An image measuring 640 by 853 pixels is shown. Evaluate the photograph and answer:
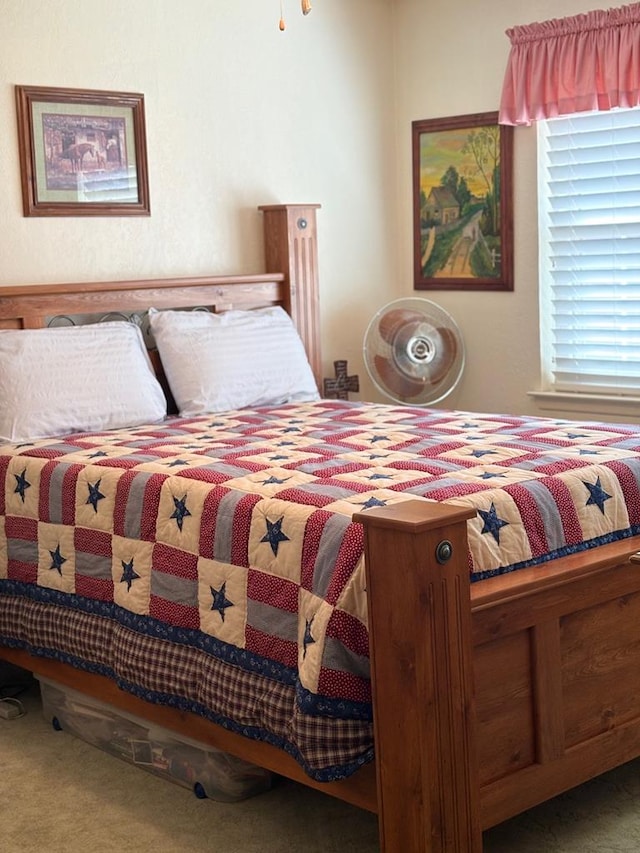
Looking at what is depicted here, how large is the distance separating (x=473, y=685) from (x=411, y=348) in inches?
104

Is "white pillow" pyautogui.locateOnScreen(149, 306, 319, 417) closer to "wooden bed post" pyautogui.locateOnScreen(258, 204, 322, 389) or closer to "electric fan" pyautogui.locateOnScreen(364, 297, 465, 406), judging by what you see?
"wooden bed post" pyautogui.locateOnScreen(258, 204, 322, 389)

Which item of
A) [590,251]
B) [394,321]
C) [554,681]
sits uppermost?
[590,251]

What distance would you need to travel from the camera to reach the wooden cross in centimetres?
491

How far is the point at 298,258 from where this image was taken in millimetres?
4695

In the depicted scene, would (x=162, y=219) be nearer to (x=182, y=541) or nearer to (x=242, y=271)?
(x=242, y=271)

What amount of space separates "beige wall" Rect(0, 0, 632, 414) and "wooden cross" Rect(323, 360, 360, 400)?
80 millimetres

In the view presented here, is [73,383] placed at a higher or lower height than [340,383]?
higher

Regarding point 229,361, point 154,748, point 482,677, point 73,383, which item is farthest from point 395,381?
point 482,677

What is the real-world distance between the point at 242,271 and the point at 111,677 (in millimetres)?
2101

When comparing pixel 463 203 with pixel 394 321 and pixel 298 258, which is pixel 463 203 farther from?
pixel 298 258

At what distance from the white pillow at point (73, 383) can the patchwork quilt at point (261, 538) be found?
128mm

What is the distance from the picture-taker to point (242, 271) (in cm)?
468

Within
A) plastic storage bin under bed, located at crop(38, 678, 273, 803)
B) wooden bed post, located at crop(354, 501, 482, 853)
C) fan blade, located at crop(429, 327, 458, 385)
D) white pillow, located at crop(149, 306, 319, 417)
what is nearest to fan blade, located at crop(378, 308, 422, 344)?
fan blade, located at crop(429, 327, 458, 385)

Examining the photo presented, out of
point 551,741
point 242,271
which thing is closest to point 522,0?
point 242,271
